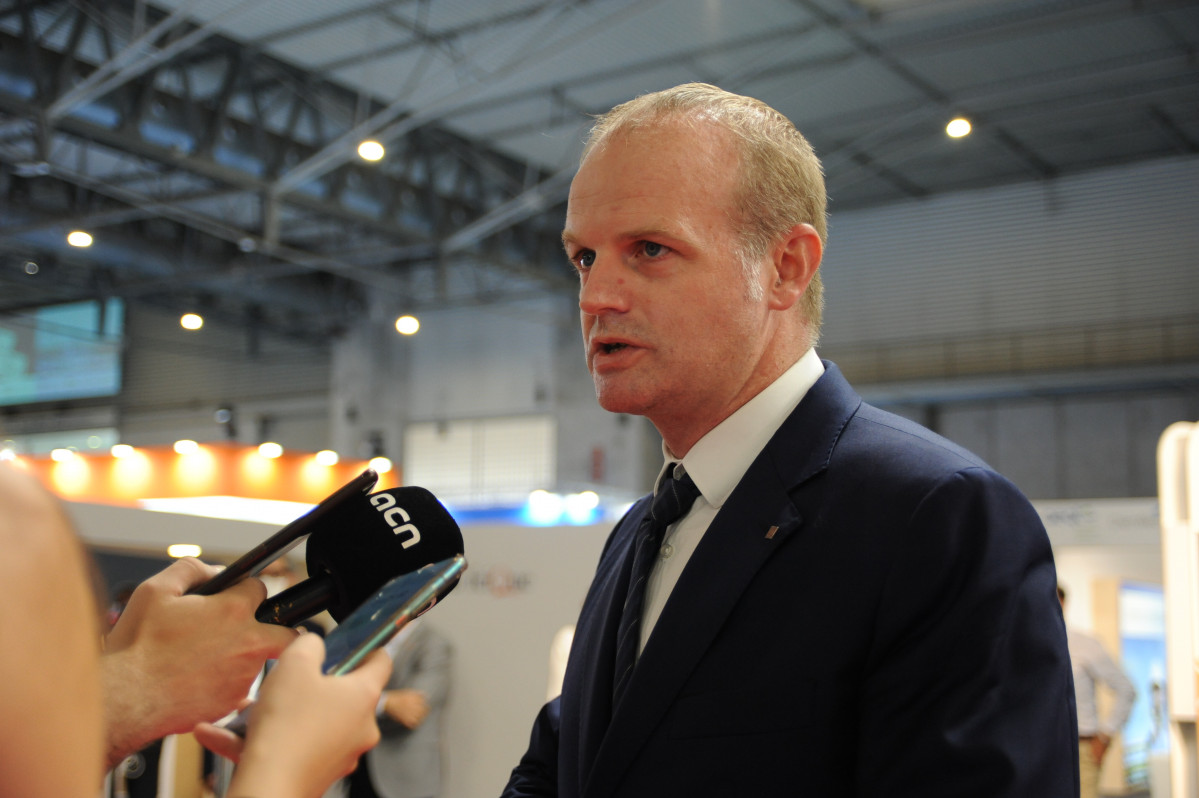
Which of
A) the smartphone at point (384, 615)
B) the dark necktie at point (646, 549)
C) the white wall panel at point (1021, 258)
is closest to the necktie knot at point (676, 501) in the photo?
the dark necktie at point (646, 549)

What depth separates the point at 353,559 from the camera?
4.00ft

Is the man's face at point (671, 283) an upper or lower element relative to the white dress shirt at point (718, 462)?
upper

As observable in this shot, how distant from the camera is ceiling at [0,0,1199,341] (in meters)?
11.3

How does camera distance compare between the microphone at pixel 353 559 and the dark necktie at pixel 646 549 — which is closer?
the microphone at pixel 353 559

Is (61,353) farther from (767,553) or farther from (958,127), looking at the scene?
(767,553)

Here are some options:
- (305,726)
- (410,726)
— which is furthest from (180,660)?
(410,726)

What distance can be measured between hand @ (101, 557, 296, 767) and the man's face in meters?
0.56

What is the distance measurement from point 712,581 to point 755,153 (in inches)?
22.8

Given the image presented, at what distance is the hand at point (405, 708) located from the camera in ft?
18.4

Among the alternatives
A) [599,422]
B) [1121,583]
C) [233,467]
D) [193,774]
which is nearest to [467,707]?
[193,774]

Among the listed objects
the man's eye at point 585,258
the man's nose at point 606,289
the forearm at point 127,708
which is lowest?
the forearm at point 127,708

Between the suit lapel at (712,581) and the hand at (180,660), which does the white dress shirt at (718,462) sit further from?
the hand at (180,660)

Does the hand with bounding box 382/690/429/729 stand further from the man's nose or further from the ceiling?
the ceiling

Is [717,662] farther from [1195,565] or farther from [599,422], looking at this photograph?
[599,422]
